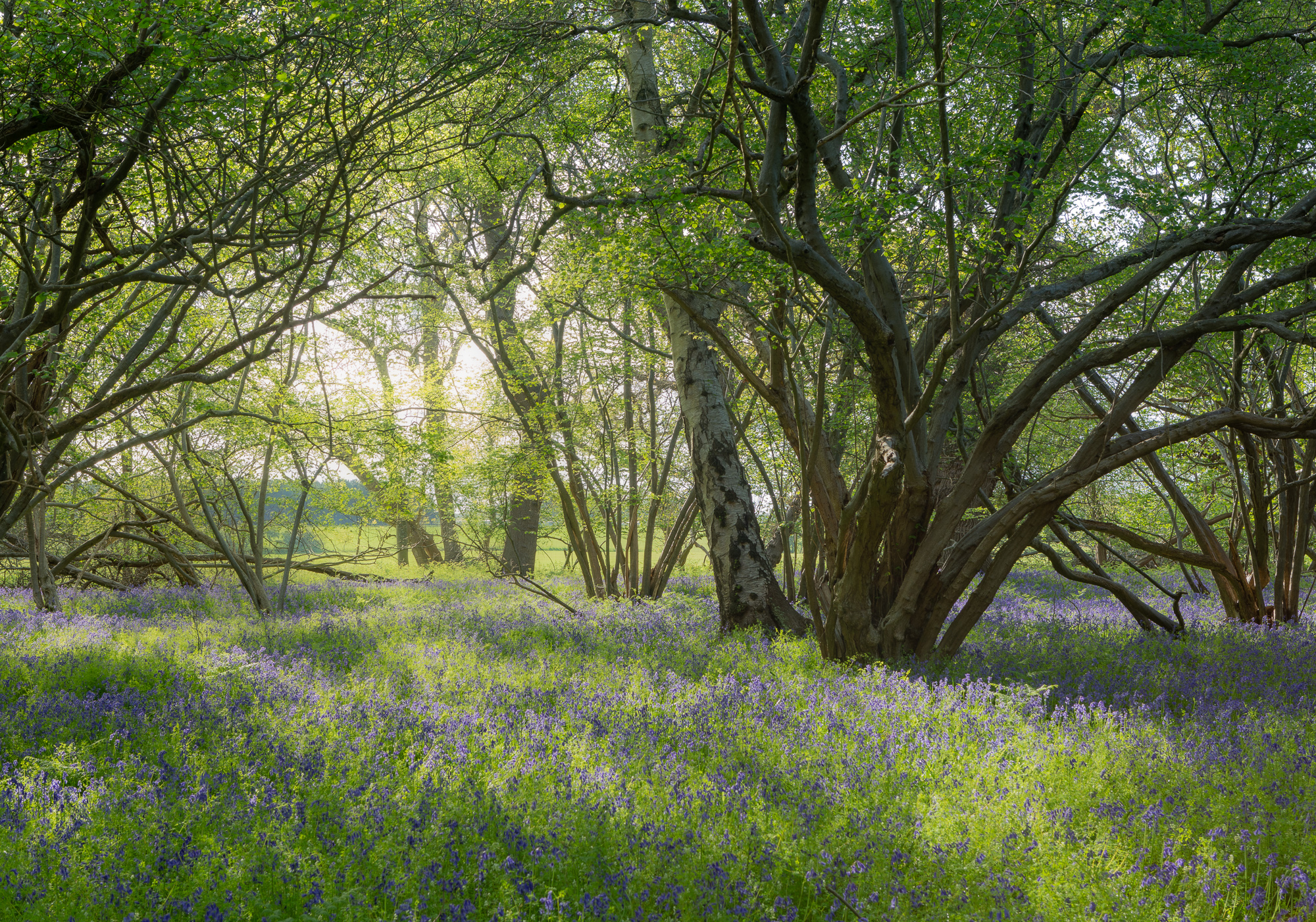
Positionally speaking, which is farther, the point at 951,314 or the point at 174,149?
the point at 174,149

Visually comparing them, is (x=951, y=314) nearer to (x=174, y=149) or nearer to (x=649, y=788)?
(x=649, y=788)

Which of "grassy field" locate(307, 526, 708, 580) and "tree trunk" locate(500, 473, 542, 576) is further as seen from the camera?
"tree trunk" locate(500, 473, 542, 576)

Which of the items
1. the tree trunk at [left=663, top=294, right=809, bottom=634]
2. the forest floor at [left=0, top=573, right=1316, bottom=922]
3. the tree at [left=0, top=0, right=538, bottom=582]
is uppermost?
the tree at [left=0, top=0, right=538, bottom=582]

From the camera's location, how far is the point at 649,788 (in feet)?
12.8

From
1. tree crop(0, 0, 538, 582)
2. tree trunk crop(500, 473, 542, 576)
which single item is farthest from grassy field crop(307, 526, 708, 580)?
tree crop(0, 0, 538, 582)

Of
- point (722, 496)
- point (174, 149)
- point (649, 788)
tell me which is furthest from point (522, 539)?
point (649, 788)

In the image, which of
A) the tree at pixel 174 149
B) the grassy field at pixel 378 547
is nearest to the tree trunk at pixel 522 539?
the grassy field at pixel 378 547

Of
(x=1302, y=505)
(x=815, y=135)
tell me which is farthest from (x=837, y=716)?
(x=1302, y=505)

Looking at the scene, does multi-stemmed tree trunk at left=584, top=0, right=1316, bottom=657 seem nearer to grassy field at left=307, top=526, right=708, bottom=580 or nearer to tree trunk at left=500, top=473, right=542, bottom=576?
grassy field at left=307, top=526, right=708, bottom=580

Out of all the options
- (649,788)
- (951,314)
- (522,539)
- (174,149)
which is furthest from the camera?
(522,539)

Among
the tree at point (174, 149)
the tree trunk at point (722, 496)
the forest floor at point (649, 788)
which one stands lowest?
the forest floor at point (649, 788)

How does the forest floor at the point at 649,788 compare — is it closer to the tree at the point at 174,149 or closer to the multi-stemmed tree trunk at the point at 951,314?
the multi-stemmed tree trunk at the point at 951,314

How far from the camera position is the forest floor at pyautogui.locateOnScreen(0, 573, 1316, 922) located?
3.10 m

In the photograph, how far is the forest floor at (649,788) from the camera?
3.10 meters
